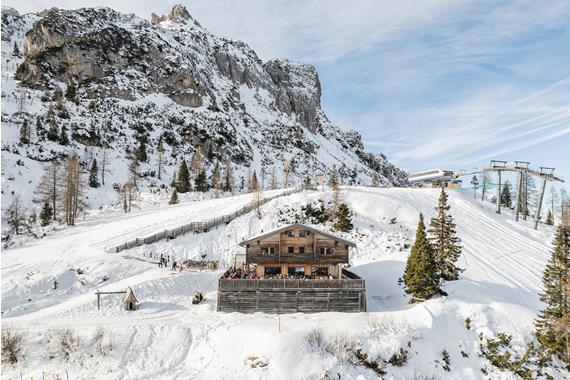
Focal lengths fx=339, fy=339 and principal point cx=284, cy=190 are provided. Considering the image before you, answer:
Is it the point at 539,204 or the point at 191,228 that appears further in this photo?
the point at 539,204

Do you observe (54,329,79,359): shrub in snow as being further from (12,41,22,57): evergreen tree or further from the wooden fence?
(12,41,22,57): evergreen tree

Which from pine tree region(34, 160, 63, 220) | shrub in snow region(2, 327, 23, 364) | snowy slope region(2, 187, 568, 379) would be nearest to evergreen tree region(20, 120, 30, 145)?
pine tree region(34, 160, 63, 220)

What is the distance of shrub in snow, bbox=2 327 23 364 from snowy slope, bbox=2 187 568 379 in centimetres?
58

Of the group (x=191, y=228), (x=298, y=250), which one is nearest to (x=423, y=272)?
(x=298, y=250)

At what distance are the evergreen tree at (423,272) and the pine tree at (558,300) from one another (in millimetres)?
7850

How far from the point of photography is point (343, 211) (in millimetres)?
49781

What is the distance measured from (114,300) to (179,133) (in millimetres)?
96029

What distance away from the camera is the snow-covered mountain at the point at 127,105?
295 ft

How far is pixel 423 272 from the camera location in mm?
30734

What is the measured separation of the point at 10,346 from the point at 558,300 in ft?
122

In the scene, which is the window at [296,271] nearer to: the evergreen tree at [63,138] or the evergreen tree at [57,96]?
the evergreen tree at [63,138]

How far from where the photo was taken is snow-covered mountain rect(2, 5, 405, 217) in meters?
89.9

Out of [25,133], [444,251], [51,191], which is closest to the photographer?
[444,251]

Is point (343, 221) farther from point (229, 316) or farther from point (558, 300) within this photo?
point (558, 300)
